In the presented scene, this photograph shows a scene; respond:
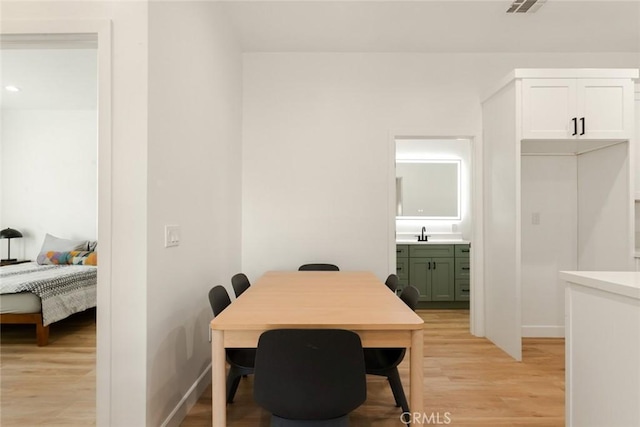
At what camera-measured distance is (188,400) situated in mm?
2145

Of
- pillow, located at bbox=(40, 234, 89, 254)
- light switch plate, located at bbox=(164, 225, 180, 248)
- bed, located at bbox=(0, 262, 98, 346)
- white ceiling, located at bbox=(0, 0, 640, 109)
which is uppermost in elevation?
white ceiling, located at bbox=(0, 0, 640, 109)

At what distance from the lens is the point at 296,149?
3.69m

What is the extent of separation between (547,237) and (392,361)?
8.79 feet

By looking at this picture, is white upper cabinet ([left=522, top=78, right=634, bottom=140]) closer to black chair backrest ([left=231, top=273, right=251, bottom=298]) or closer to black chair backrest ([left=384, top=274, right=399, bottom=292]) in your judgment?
black chair backrest ([left=384, top=274, right=399, bottom=292])

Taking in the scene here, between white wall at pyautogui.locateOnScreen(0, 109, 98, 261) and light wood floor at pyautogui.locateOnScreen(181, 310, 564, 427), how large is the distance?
4.17 meters

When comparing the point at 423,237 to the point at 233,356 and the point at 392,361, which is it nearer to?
the point at 392,361

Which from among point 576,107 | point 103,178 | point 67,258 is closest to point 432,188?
point 576,107

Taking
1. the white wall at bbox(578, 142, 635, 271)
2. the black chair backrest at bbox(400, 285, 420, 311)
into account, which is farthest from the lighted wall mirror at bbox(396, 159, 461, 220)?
the black chair backrest at bbox(400, 285, 420, 311)

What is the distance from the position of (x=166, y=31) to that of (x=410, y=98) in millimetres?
2582

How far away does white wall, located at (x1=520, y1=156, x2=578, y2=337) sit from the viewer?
3.56 m

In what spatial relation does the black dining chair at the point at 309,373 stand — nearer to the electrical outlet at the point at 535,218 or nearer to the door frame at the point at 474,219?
the door frame at the point at 474,219

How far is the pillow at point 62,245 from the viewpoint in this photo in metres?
4.76

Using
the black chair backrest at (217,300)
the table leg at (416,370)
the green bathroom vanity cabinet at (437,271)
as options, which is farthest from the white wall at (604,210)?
the black chair backrest at (217,300)

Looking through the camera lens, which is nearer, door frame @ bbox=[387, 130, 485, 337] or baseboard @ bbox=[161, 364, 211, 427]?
baseboard @ bbox=[161, 364, 211, 427]
